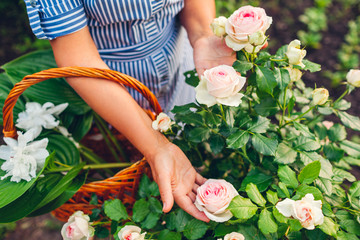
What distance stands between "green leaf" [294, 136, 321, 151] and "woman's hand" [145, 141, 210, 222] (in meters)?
0.31

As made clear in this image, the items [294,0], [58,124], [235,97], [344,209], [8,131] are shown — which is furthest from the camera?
[294,0]

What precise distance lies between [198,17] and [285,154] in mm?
682

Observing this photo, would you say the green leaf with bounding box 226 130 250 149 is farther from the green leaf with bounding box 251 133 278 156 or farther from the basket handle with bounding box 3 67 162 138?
the basket handle with bounding box 3 67 162 138

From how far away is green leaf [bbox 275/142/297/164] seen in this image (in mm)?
792

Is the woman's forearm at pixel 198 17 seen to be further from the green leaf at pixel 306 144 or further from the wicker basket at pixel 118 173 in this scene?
the green leaf at pixel 306 144

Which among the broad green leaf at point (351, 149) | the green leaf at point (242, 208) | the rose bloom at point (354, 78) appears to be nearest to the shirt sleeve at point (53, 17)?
the green leaf at point (242, 208)

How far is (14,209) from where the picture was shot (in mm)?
884

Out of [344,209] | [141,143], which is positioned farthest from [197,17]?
[344,209]

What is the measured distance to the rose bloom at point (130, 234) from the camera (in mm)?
772

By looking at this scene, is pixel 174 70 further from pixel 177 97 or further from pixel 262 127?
pixel 262 127

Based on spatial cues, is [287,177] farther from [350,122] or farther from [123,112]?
[123,112]

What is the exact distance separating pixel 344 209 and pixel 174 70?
864 millimetres

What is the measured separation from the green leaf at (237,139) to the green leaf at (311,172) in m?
0.16

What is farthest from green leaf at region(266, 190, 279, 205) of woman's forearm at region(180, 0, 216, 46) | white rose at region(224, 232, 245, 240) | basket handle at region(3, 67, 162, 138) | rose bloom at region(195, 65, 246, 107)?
woman's forearm at region(180, 0, 216, 46)
